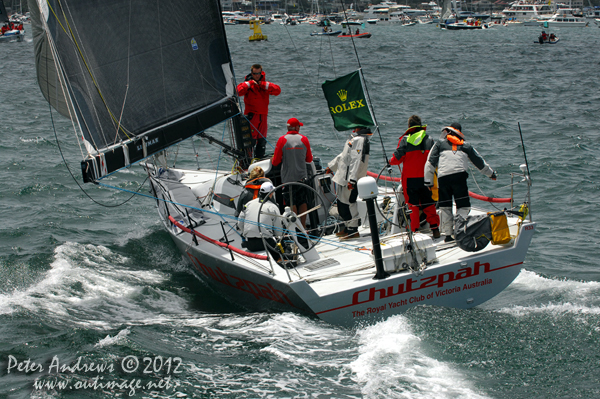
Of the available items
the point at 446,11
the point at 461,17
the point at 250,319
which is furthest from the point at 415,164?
the point at 461,17

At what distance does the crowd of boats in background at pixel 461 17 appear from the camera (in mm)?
84312

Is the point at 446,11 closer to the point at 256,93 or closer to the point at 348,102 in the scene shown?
the point at 256,93

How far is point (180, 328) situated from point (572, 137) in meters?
13.1

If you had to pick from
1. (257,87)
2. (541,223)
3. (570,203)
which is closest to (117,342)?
(257,87)

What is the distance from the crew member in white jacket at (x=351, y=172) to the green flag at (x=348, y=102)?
13cm

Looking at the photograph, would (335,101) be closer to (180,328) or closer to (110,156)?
(110,156)

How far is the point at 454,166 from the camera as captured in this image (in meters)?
6.20

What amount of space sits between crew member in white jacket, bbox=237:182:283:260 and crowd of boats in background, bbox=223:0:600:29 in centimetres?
7601

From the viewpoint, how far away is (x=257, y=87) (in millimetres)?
8734

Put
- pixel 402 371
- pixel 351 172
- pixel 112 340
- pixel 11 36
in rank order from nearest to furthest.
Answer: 1. pixel 402 371
2. pixel 112 340
3. pixel 351 172
4. pixel 11 36

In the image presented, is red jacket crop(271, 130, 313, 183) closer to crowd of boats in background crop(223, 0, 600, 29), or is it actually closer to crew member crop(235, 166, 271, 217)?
crew member crop(235, 166, 271, 217)

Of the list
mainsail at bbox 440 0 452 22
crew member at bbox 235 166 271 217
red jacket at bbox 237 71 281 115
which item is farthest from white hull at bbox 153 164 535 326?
mainsail at bbox 440 0 452 22

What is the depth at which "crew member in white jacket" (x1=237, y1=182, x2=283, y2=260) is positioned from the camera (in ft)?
20.0

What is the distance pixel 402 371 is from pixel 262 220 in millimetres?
2179
